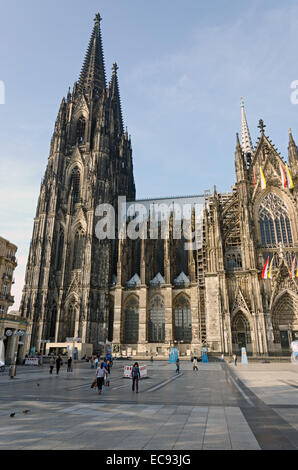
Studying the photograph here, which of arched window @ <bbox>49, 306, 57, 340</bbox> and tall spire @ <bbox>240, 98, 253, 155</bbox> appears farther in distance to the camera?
tall spire @ <bbox>240, 98, 253, 155</bbox>

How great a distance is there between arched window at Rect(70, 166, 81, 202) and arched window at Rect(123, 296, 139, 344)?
20350mm

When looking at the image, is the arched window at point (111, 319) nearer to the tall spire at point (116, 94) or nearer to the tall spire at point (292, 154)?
the tall spire at point (292, 154)

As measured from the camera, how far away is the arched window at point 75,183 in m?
55.9

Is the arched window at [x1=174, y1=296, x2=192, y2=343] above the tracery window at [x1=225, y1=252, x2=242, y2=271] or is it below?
below

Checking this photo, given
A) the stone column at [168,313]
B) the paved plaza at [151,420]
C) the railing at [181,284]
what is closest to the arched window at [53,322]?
the stone column at [168,313]

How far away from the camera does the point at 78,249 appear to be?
52.5m

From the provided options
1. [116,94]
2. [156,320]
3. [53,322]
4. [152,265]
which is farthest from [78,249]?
[116,94]

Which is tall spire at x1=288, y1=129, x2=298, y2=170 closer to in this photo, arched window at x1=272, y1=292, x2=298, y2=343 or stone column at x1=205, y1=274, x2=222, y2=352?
arched window at x1=272, y1=292, x2=298, y2=343

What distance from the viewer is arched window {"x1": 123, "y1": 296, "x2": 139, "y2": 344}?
1896 inches

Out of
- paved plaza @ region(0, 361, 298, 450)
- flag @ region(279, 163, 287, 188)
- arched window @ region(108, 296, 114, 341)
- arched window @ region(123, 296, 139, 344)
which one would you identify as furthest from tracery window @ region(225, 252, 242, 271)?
paved plaza @ region(0, 361, 298, 450)

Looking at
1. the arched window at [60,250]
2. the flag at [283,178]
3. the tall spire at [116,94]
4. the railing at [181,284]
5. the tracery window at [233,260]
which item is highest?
the tall spire at [116,94]

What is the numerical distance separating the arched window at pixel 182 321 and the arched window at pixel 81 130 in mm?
35645
